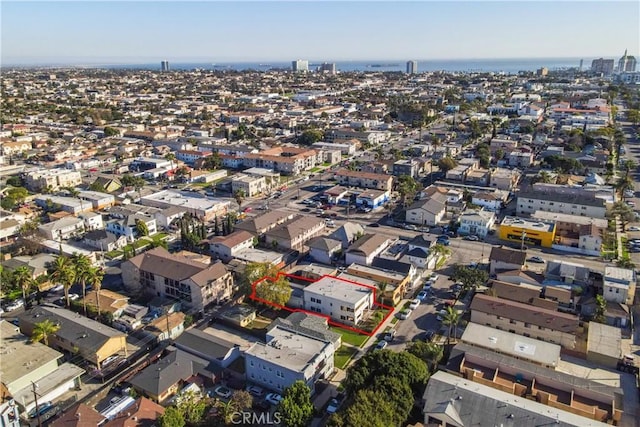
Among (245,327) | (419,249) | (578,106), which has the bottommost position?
(245,327)

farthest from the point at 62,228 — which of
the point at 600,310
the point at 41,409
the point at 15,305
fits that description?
the point at 600,310

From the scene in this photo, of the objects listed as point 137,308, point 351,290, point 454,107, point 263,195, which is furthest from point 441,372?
point 454,107

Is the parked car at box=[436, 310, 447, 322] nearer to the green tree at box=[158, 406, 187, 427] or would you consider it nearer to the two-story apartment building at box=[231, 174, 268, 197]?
the green tree at box=[158, 406, 187, 427]

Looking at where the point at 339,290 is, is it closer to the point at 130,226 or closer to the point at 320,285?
the point at 320,285

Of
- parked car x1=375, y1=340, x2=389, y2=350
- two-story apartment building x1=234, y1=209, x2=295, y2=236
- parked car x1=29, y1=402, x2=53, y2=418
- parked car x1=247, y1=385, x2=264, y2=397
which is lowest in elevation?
parked car x1=29, y1=402, x2=53, y2=418

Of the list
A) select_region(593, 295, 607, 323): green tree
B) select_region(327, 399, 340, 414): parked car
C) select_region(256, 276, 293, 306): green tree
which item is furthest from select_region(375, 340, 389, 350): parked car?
select_region(593, 295, 607, 323): green tree

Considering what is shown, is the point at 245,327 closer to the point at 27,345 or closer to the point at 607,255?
the point at 27,345
